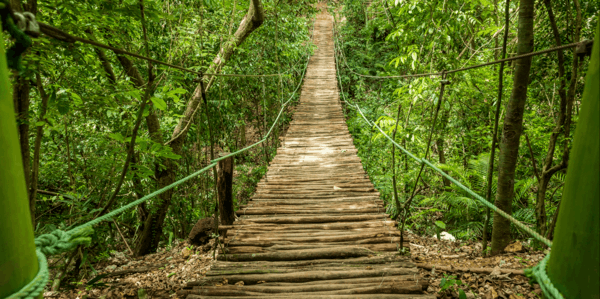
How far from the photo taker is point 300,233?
221 centimetres

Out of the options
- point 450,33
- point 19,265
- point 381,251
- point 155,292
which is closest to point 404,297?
point 381,251

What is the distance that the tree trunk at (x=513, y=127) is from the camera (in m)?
1.95

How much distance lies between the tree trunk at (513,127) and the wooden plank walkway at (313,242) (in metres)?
0.78

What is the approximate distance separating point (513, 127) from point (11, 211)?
8.07 feet

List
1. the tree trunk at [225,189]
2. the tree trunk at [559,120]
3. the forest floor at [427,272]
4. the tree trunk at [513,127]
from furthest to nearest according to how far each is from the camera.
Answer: the tree trunk at [225,189]
the tree trunk at [559,120]
the tree trunk at [513,127]
the forest floor at [427,272]

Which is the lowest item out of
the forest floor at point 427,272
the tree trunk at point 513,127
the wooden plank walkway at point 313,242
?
the forest floor at point 427,272

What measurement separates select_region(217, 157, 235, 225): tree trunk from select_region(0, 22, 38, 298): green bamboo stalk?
1.94 m

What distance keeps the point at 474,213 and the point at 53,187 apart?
14.7 feet

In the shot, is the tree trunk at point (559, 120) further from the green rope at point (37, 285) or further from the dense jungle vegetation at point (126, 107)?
the green rope at point (37, 285)

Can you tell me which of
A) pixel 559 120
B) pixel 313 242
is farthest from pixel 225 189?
pixel 559 120

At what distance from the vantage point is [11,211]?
522mm

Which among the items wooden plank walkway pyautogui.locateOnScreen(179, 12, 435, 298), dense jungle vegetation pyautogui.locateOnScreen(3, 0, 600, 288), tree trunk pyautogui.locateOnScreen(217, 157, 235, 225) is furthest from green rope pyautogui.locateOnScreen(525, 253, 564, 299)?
tree trunk pyautogui.locateOnScreen(217, 157, 235, 225)

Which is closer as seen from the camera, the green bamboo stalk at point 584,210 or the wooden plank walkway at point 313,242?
the green bamboo stalk at point 584,210

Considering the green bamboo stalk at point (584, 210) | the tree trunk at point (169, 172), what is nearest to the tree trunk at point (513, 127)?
the green bamboo stalk at point (584, 210)
